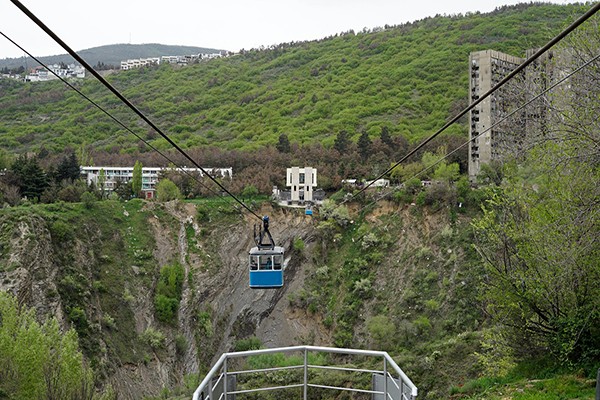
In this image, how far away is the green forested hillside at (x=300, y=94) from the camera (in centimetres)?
6725

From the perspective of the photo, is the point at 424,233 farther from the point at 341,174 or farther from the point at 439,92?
the point at 439,92

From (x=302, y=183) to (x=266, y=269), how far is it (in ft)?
92.3

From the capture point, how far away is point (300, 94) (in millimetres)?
83562

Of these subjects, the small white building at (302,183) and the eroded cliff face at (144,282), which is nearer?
the eroded cliff face at (144,282)

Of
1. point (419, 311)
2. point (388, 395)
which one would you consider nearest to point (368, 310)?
point (419, 311)

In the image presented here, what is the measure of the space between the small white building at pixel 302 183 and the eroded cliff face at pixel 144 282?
1915mm

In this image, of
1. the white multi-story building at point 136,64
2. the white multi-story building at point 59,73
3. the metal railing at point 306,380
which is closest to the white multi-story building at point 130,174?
the metal railing at point 306,380

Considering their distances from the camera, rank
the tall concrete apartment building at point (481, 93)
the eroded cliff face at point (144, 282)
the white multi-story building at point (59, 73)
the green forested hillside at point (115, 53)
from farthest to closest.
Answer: the green forested hillside at point (115, 53)
the white multi-story building at point (59, 73)
the tall concrete apartment building at point (481, 93)
the eroded cliff face at point (144, 282)

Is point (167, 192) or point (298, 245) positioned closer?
point (298, 245)

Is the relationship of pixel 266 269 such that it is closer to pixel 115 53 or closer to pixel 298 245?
pixel 298 245

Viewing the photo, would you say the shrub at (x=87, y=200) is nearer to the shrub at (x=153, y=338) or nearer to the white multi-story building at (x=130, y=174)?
the white multi-story building at (x=130, y=174)

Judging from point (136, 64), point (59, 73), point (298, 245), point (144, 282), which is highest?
point (136, 64)

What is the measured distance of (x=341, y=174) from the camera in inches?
1859

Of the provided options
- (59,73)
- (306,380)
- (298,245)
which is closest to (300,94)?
(298,245)
